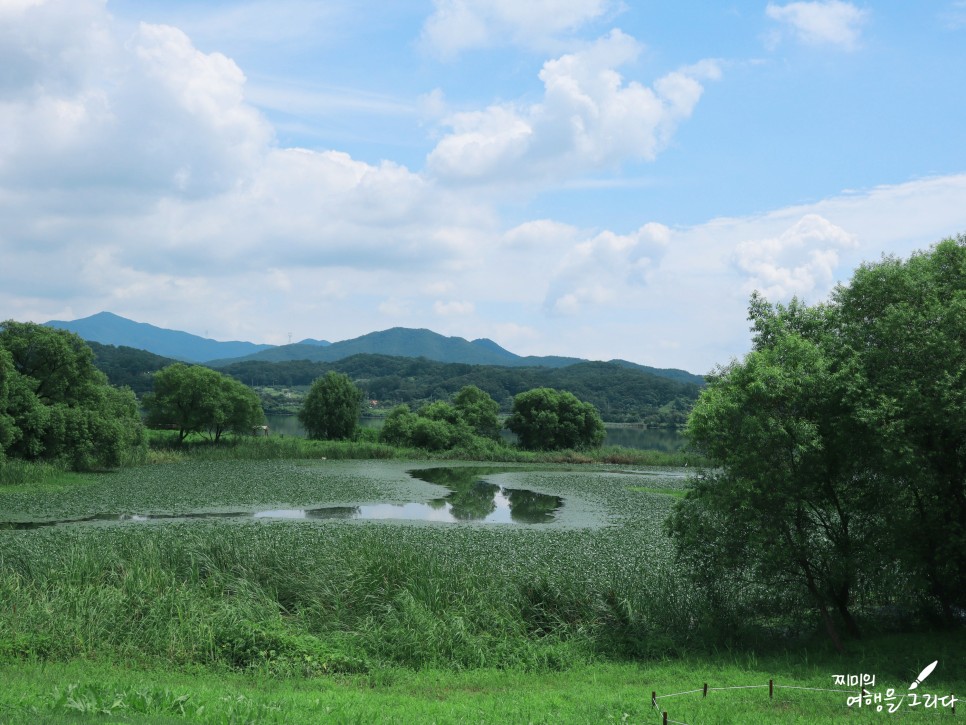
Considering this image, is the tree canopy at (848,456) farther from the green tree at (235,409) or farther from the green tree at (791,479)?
the green tree at (235,409)

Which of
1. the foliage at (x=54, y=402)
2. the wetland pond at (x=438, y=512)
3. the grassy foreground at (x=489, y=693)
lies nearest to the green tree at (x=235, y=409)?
the foliage at (x=54, y=402)

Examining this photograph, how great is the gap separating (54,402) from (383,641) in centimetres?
3648

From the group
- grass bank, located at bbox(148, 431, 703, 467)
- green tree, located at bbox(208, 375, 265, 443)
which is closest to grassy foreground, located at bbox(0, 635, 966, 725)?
grass bank, located at bbox(148, 431, 703, 467)

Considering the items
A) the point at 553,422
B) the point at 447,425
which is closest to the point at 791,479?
the point at 447,425

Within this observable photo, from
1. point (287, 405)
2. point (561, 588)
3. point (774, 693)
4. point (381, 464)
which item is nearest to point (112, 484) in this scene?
point (381, 464)

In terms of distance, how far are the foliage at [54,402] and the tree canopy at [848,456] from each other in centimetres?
3509

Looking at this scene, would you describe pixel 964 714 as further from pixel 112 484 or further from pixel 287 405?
pixel 287 405

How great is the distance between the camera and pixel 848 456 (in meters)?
13.8

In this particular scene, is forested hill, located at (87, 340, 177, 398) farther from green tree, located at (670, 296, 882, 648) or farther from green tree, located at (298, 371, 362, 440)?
green tree, located at (670, 296, 882, 648)

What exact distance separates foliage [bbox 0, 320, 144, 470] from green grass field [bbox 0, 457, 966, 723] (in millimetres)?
20158

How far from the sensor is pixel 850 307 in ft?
48.9

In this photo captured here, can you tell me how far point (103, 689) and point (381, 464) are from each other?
4994 cm

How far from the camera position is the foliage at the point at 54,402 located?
123ft

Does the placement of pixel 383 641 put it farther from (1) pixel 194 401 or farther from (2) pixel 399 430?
(2) pixel 399 430
